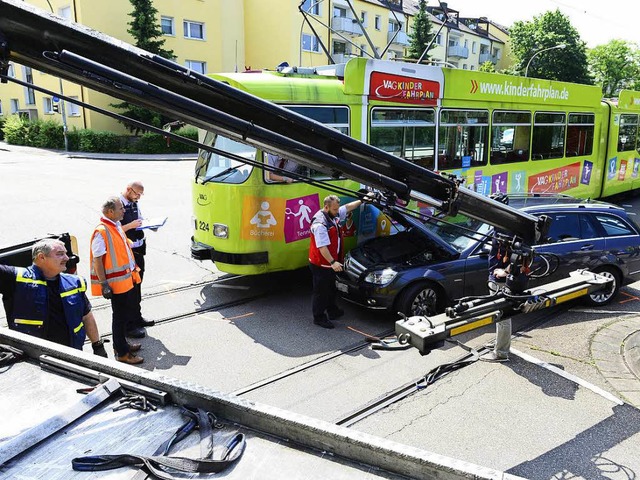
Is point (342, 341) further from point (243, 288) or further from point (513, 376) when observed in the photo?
point (243, 288)

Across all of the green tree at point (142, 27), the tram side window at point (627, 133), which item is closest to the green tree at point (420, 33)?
the green tree at point (142, 27)

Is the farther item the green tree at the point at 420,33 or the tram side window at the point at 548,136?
the green tree at the point at 420,33

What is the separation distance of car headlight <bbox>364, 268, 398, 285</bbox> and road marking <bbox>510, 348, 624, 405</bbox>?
5.83ft

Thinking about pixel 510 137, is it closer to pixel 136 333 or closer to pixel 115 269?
pixel 136 333

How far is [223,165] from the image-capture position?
845cm

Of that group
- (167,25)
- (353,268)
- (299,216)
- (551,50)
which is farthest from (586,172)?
(551,50)

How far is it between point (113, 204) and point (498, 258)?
173 inches

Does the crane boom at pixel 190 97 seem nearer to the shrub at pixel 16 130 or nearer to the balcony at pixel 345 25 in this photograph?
the shrub at pixel 16 130

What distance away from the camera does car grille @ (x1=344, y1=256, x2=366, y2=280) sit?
754 centimetres

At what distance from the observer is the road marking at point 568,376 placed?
5.59 m

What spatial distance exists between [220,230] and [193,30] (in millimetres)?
35149

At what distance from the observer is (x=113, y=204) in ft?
19.5

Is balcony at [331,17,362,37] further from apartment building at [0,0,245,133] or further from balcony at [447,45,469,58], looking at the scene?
balcony at [447,45,469,58]

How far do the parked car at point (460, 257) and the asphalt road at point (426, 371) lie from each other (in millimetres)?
566
